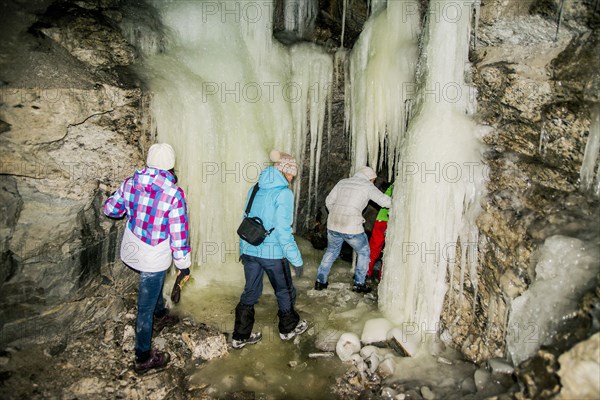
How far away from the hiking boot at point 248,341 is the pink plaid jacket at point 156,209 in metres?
1.26

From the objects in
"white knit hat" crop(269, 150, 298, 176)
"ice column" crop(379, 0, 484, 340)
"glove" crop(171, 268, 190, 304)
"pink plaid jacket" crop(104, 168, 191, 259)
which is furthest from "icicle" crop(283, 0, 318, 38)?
"glove" crop(171, 268, 190, 304)

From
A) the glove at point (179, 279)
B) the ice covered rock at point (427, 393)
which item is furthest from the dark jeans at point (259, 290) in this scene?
the ice covered rock at point (427, 393)

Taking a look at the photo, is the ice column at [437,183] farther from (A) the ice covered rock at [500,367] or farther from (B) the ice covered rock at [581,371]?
(B) the ice covered rock at [581,371]

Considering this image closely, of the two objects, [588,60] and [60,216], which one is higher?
[588,60]

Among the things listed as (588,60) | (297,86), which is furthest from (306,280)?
(588,60)

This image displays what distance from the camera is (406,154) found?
4.53 metres

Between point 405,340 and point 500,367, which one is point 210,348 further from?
point 500,367

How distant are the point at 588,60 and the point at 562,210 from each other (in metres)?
1.40

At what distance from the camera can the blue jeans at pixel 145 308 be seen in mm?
3629

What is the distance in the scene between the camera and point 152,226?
3.51 metres

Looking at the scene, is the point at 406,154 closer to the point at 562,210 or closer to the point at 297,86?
the point at 562,210

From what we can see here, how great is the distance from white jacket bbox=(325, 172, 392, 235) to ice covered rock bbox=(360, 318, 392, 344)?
1.20 meters

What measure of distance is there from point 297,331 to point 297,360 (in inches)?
16.5

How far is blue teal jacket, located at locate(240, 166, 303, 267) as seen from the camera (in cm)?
386
